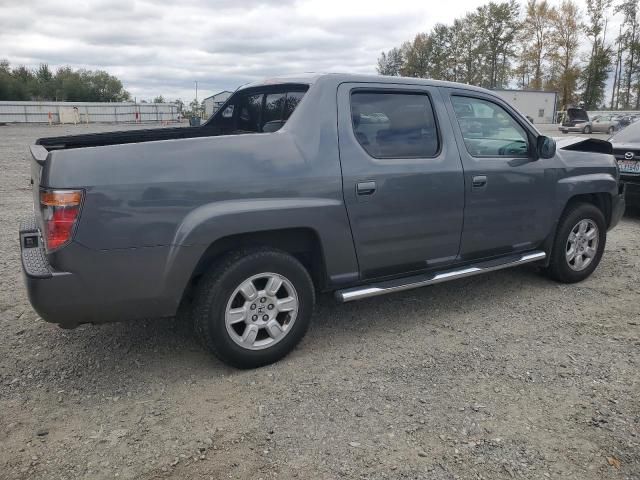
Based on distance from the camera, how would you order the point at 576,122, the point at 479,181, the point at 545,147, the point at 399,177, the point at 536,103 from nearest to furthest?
the point at 399,177, the point at 479,181, the point at 545,147, the point at 576,122, the point at 536,103

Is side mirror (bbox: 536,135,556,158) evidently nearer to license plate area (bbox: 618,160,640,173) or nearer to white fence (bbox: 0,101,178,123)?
license plate area (bbox: 618,160,640,173)

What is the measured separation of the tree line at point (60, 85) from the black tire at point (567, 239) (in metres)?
66.5

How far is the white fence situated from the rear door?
1796 inches

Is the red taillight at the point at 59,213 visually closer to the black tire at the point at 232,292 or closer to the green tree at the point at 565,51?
the black tire at the point at 232,292

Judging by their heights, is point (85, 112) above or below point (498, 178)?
above

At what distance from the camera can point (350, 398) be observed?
302 cm

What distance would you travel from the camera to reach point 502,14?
65625 millimetres

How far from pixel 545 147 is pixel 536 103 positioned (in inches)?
1945

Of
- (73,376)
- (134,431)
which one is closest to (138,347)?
(73,376)

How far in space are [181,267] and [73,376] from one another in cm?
106

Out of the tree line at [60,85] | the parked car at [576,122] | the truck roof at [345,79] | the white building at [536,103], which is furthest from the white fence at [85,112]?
the truck roof at [345,79]

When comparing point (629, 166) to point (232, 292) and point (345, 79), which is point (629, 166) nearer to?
point (345, 79)

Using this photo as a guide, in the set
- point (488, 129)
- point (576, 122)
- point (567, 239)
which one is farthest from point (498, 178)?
point (576, 122)

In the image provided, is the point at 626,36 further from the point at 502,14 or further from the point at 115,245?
the point at 115,245
